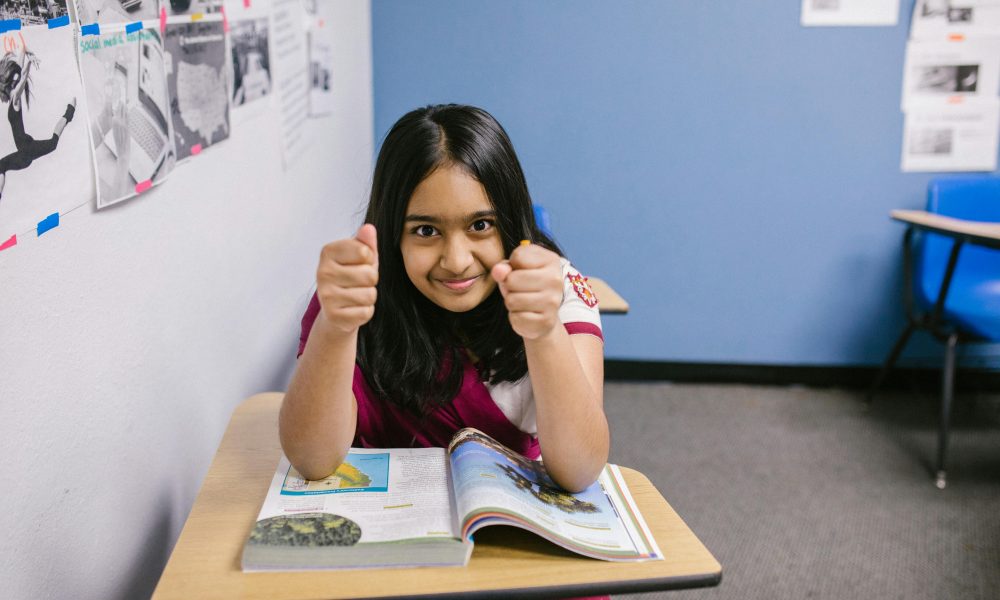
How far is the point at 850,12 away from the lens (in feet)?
9.09

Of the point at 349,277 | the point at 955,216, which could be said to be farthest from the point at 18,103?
the point at 955,216

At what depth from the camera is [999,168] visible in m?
2.90

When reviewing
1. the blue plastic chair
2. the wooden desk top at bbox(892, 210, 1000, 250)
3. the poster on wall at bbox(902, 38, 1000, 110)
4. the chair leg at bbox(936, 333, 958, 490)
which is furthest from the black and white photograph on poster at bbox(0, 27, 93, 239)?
the poster on wall at bbox(902, 38, 1000, 110)

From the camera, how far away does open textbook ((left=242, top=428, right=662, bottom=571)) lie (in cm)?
74

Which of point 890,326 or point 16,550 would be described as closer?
point 16,550

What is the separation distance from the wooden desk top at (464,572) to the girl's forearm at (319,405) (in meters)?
0.08

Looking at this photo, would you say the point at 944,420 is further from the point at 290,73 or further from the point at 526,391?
the point at 290,73

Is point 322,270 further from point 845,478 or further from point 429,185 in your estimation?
point 845,478

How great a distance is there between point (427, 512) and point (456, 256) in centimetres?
31

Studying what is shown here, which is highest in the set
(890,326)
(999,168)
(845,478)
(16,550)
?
(999,168)

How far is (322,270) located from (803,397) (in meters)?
2.63

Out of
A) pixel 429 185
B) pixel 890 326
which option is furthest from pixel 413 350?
pixel 890 326

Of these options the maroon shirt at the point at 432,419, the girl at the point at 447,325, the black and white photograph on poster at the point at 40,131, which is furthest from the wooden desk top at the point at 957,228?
the black and white photograph on poster at the point at 40,131

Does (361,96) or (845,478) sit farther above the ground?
(361,96)
